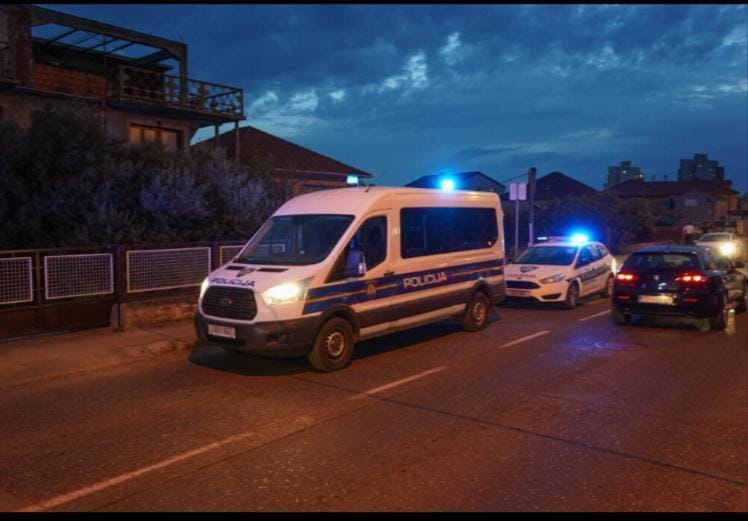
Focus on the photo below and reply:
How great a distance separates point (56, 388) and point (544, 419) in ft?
17.7

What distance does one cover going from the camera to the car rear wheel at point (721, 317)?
36.2 ft

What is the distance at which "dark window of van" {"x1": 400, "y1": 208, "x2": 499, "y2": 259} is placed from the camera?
948 cm

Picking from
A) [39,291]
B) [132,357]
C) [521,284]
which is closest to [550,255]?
[521,284]

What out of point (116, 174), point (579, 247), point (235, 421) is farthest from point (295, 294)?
point (579, 247)

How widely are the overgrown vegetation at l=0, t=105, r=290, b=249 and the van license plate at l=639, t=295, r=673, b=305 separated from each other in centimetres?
833

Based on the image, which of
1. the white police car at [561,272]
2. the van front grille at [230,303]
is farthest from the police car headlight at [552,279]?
the van front grille at [230,303]

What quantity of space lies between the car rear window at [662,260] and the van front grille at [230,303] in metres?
7.27

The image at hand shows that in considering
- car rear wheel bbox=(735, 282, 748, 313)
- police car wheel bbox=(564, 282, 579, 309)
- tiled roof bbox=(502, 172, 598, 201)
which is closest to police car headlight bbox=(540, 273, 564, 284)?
police car wheel bbox=(564, 282, 579, 309)

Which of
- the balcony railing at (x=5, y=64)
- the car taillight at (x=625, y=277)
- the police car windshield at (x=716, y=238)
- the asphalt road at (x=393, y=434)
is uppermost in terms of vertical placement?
the balcony railing at (x=5, y=64)

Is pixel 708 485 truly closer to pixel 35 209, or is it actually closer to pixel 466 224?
pixel 466 224

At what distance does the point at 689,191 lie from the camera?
273 feet

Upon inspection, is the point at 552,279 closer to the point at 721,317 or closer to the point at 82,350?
the point at 721,317

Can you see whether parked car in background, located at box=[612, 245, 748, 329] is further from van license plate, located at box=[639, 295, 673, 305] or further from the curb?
the curb

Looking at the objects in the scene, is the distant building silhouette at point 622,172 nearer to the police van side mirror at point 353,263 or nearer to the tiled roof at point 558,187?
the tiled roof at point 558,187
